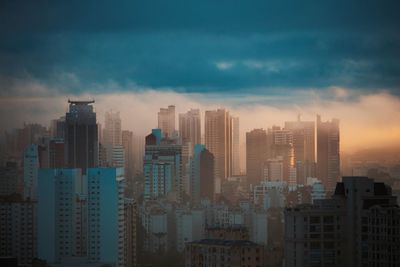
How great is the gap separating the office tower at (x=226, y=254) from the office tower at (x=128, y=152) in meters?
2.53

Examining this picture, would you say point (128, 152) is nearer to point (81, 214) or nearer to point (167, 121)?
point (167, 121)

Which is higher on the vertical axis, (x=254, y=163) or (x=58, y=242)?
(x=254, y=163)

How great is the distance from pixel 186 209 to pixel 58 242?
205cm

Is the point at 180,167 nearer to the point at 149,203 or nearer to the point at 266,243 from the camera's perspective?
the point at 149,203

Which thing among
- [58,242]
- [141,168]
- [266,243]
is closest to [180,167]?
[141,168]

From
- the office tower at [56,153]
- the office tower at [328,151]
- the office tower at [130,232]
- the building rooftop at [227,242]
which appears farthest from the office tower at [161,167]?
the building rooftop at [227,242]

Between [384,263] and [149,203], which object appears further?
[149,203]

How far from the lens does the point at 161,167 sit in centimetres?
1278

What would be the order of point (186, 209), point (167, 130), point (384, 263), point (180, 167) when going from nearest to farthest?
point (384, 263), point (186, 209), point (167, 130), point (180, 167)

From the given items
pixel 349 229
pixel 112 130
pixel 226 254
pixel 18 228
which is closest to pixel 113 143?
pixel 112 130

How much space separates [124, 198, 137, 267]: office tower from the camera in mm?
9141

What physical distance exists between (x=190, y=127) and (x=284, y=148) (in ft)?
3.71

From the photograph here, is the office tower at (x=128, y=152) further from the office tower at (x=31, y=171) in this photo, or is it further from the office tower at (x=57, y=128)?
the office tower at (x=31, y=171)

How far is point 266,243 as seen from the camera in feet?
25.9
